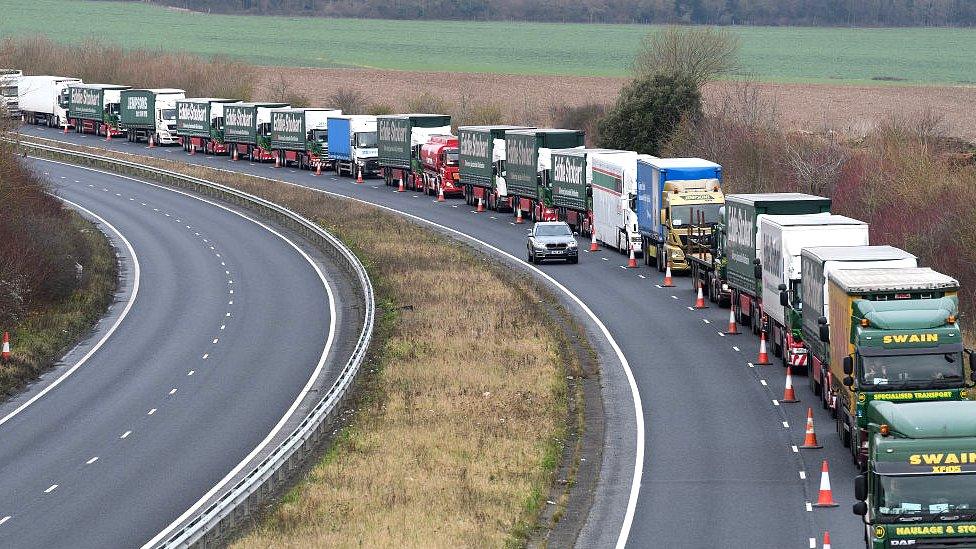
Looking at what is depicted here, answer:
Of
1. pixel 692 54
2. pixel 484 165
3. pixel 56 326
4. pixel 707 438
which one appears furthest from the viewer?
pixel 692 54

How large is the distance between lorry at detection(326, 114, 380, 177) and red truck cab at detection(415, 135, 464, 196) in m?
7.57

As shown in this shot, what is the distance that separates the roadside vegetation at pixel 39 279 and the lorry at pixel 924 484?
27.6 metres

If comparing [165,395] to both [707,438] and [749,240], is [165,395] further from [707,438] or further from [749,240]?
[749,240]

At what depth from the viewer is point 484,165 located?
82.2 meters

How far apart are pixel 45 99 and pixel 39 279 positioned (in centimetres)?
8390

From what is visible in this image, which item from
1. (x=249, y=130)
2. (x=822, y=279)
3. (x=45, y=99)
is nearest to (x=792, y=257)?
(x=822, y=279)

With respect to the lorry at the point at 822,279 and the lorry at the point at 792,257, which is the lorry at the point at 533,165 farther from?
the lorry at the point at 822,279

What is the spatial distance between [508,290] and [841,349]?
79.8 ft

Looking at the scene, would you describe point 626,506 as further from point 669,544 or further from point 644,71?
point 644,71

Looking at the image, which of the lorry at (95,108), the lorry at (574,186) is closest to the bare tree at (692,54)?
the lorry at (574,186)

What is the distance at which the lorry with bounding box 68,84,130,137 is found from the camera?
12450 cm

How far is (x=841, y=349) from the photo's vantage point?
32.6 meters

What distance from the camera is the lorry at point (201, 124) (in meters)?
113

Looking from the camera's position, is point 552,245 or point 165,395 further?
point 552,245
